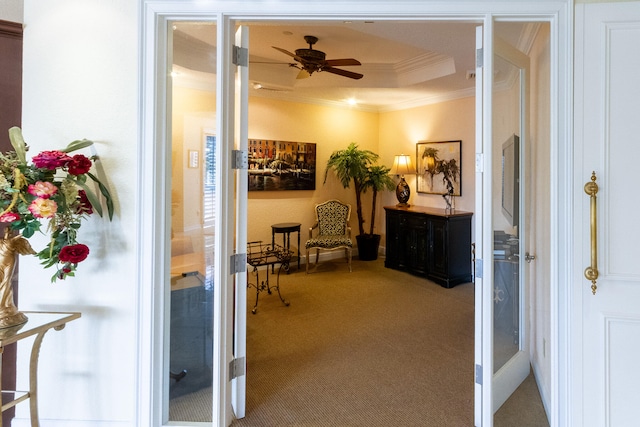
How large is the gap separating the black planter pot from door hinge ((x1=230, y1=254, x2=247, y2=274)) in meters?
4.61

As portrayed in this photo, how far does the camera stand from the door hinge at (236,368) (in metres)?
2.09

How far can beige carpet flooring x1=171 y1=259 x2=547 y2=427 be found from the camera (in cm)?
228

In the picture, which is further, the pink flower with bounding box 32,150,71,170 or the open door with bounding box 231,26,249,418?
the open door with bounding box 231,26,249,418

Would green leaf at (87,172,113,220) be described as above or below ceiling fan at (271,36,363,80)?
below

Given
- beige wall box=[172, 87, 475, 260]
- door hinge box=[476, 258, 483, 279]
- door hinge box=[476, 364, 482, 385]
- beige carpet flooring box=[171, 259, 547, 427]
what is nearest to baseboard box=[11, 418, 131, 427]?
beige carpet flooring box=[171, 259, 547, 427]

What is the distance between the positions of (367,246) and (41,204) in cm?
542

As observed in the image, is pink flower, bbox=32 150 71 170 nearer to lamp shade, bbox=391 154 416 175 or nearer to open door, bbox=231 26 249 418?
open door, bbox=231 26 249 418

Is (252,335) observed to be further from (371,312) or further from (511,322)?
(511,322)

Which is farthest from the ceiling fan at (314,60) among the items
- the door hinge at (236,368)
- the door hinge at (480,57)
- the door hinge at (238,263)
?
the door hinge at (236,368)

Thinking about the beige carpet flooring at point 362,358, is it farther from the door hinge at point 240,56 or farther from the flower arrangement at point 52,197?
→ the door hinge at point 240,56

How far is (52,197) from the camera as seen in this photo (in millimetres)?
1705

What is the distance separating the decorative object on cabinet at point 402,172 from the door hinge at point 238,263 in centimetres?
446

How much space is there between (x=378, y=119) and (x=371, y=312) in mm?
4300

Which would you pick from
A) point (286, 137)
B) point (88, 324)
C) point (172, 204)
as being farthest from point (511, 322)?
point (286, 137)
